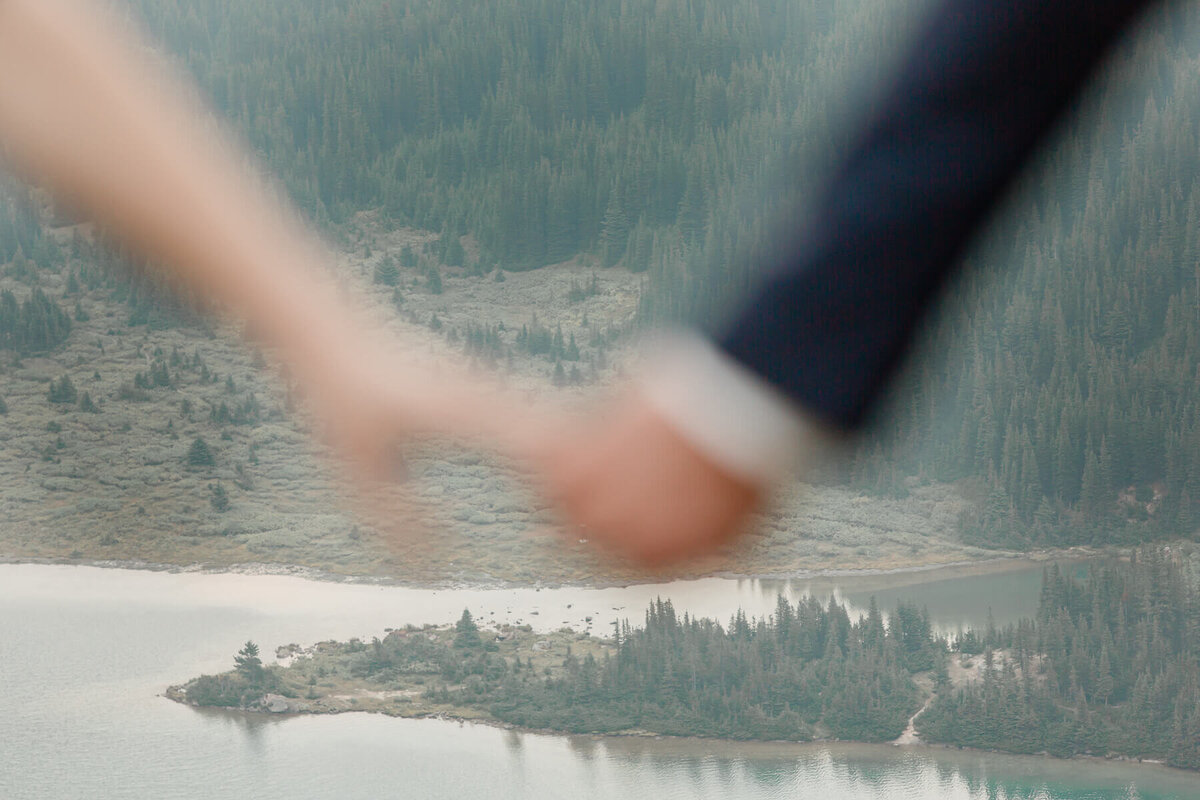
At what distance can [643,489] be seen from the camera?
426 feet

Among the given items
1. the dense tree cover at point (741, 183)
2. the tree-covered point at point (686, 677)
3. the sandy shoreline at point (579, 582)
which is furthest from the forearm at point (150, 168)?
the tree-covered point at point (686, 677)

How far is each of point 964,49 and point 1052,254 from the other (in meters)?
28.9

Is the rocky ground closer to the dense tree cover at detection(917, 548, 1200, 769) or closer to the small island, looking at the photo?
the small island

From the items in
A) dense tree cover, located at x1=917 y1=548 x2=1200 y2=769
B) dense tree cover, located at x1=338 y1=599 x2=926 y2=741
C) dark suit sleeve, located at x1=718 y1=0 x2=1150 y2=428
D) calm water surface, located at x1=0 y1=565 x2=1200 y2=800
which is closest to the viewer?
calm water surface, located at x1=0 y1=565 x2=1200 y2=800

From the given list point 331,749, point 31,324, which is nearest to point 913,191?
point 31,324

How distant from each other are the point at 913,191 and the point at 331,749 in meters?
84.4

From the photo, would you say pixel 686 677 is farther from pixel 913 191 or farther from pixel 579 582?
pixel 913 191

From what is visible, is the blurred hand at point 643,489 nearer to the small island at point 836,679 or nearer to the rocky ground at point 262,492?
the rocky ground at point 262,492

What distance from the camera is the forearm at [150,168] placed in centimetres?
15912

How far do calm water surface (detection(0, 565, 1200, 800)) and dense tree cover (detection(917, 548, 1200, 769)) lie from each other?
1.32m

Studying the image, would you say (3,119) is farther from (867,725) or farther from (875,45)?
(867,725)

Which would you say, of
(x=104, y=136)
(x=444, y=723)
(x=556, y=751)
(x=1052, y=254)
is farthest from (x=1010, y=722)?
(x=104, y=136)

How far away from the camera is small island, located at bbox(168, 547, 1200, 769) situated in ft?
283

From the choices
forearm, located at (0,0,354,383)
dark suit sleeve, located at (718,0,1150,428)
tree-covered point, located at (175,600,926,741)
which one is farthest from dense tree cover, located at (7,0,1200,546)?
tree-covered point, located at (175,600,926,741)
